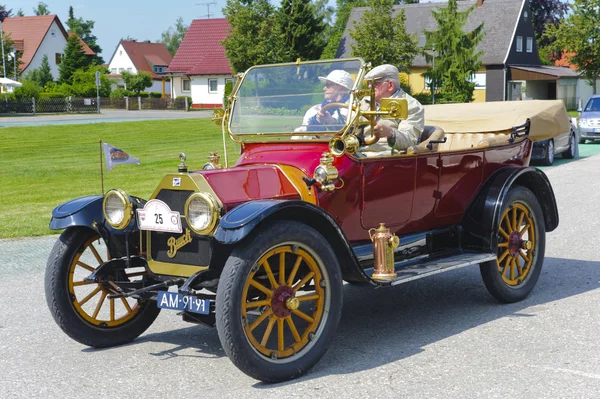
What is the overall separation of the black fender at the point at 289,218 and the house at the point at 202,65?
6527cm

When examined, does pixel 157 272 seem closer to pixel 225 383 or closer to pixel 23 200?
pixel 225 383

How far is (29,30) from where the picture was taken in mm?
84875

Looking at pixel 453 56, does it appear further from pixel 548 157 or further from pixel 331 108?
pixel 331 108

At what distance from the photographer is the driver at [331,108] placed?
5.60 m

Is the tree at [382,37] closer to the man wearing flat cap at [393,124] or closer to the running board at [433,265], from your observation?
the man wearing flat cap at [393,124]

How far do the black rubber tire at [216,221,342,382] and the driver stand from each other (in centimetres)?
109

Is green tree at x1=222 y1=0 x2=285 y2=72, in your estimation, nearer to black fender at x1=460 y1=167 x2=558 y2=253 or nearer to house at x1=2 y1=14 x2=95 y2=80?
house at x1=2 y1=14 x2=95 y2=80

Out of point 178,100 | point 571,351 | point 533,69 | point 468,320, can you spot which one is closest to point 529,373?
point 571,351

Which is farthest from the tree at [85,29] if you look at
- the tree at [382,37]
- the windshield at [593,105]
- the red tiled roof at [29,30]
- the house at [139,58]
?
the windshield at [593,105]

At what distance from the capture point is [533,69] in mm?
62938

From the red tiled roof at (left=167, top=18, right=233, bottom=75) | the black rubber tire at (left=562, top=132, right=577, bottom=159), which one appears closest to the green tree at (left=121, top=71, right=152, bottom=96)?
the red tiled roof at (left=167, top=18, right=233, bottom=75)

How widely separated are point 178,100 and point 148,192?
47799 mm

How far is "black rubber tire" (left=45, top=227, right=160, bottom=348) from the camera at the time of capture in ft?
17.2

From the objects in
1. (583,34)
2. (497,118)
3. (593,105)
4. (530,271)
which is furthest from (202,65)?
(530,271)
